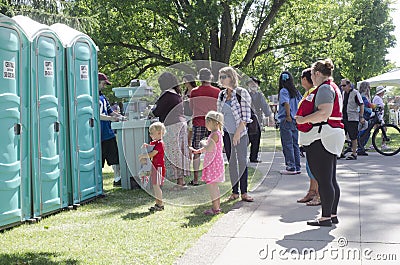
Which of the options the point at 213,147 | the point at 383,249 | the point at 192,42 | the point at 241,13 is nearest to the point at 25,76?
the point at 213,147

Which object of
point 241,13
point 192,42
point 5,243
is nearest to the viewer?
point 5,243

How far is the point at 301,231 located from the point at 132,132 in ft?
13.5

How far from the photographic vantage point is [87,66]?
7.67 metres

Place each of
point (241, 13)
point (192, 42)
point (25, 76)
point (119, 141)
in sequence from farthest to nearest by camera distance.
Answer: point (241, 13) < point (192, 42) < point (119, 141) < point (25, 76)

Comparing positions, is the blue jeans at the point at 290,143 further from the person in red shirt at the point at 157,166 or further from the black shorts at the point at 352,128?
the person in red shirt at the point at 157,166

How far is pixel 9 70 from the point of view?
589 centimetres

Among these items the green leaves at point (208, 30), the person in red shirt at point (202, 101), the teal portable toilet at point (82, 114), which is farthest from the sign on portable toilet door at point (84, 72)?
the green leaves at point (208, 30)

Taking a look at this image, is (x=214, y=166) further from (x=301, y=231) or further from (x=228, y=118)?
(x=301, y=231)

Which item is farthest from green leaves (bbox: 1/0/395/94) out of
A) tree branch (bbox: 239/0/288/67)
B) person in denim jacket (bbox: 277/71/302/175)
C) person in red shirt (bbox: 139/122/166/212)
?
person in red shirt (bbox: 139/122/166/212)

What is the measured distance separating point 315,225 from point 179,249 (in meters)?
1.61

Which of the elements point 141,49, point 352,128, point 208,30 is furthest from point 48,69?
point 141,49

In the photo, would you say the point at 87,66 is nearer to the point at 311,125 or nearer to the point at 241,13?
the point at 311,125

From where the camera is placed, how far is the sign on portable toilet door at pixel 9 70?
5828 millimetres

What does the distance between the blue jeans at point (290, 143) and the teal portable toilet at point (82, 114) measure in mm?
3262
